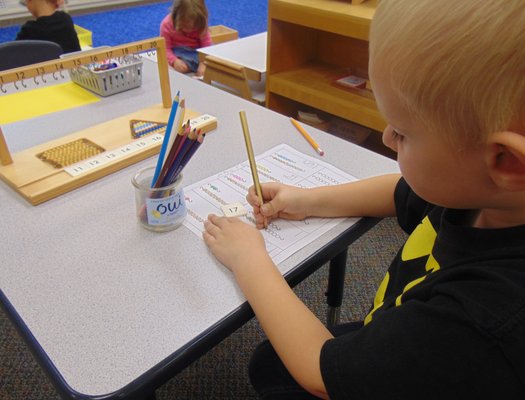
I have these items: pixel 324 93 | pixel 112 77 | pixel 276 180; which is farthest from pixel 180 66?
pixel 276 180

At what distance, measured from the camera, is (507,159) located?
1.19 feet

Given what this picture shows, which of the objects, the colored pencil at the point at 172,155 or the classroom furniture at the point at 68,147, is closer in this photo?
the colored pencil at the point at 172,155

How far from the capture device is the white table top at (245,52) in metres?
1.74

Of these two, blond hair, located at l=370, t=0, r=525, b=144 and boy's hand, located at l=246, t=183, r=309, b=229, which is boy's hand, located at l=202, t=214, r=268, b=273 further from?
blond hair, located at l=370, t=0, r=525, b=144

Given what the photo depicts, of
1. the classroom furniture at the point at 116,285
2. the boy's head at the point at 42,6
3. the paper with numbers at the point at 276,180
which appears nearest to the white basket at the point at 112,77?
the classroom furniture at the point at 116,285

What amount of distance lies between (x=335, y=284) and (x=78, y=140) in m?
0.64

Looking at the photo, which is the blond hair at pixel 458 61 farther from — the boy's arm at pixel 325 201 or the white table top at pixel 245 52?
the white table top at pixel 245 52

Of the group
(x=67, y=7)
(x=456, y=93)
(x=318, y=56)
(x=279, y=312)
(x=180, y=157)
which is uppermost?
(x=456, y=93)

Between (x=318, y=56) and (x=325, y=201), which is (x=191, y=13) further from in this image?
(x=325, y=201)

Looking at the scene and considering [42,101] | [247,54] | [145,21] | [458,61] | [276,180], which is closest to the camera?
[458,61]

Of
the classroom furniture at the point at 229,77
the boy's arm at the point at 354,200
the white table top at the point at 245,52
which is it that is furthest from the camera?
the white table top at the point at 245,52

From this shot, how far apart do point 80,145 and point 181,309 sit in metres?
0.45

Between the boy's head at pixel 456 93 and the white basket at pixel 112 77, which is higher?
the boy's head at pixel 456 93

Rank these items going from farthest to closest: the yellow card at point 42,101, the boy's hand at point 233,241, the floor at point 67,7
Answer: the floor at point 67,7 < the yellow card at point 42,101 < the boy's hand at point 233,241
